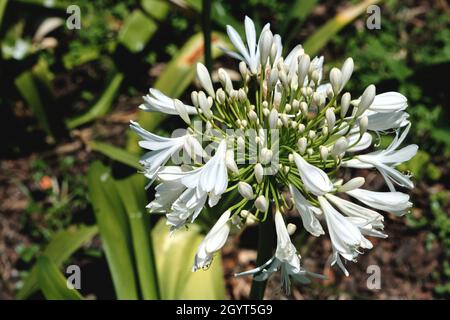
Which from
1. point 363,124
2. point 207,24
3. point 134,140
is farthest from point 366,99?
point 134,140

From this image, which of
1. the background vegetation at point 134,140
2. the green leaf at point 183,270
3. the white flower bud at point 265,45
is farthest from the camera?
the background vegetation at point 134,140

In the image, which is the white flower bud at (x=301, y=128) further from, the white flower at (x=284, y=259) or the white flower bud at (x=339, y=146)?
the white flower at (x=284, y=259)

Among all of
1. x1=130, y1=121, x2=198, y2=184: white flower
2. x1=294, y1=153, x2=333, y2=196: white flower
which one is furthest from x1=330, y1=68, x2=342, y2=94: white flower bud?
x1=130, y1=121, x2=198, y2=184: white flower

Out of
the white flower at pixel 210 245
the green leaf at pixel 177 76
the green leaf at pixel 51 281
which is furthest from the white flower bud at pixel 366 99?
the green leaf at pixel 177 76

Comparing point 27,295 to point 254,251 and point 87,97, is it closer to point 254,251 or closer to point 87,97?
point 254,251

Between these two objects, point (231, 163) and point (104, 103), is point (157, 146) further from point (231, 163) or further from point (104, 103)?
point (104, 103)
